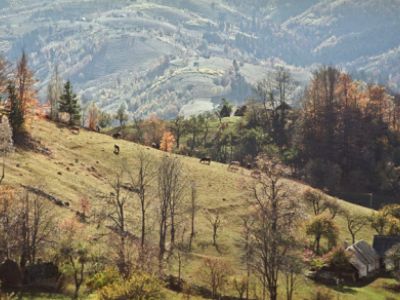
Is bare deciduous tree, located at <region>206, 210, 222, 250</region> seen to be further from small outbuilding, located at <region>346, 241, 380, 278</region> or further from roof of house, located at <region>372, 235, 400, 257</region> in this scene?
roof of house, located at <region>372, 235, 400, 257</region>

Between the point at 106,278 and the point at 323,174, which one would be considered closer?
the point at 106,278

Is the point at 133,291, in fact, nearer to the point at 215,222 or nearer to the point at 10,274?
the point at 10,274

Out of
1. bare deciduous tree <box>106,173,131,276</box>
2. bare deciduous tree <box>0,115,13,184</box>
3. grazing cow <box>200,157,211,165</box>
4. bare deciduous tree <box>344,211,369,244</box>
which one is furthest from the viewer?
grazing cow <box>200,157,211,165</box>

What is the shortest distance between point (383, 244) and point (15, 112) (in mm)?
71175

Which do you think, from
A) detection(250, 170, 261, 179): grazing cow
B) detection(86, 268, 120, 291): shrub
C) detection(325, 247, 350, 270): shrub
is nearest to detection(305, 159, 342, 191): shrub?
detection(250, 170, 261, 179): grazing cow

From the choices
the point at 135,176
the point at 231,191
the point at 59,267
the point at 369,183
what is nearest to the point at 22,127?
the point at 135,176

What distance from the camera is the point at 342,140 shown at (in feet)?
581

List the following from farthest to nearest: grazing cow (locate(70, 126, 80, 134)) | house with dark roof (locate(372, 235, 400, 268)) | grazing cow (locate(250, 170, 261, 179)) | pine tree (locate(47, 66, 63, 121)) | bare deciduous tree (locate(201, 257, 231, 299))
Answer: pine tree (locate(47, 66, 63, 121)), grazing cow (locate(70, 126, 80, 134)), grazing cow (locate(250, 170, 261, 179)), house with dark roof (locate(372, 235, 400, 268)), bare deciduous tree (locate(201, 257, 231, 299))

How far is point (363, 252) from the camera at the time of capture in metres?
97.2

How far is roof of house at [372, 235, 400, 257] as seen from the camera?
102 m

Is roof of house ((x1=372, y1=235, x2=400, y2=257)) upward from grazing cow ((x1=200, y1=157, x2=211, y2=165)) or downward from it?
downward

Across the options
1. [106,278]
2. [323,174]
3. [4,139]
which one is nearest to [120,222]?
[4,139]

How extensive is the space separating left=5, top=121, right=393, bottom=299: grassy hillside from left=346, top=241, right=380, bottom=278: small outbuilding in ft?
10.2

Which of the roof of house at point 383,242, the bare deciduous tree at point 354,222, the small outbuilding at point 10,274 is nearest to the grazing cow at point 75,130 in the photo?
the bare deciduous tree at point 354,222
